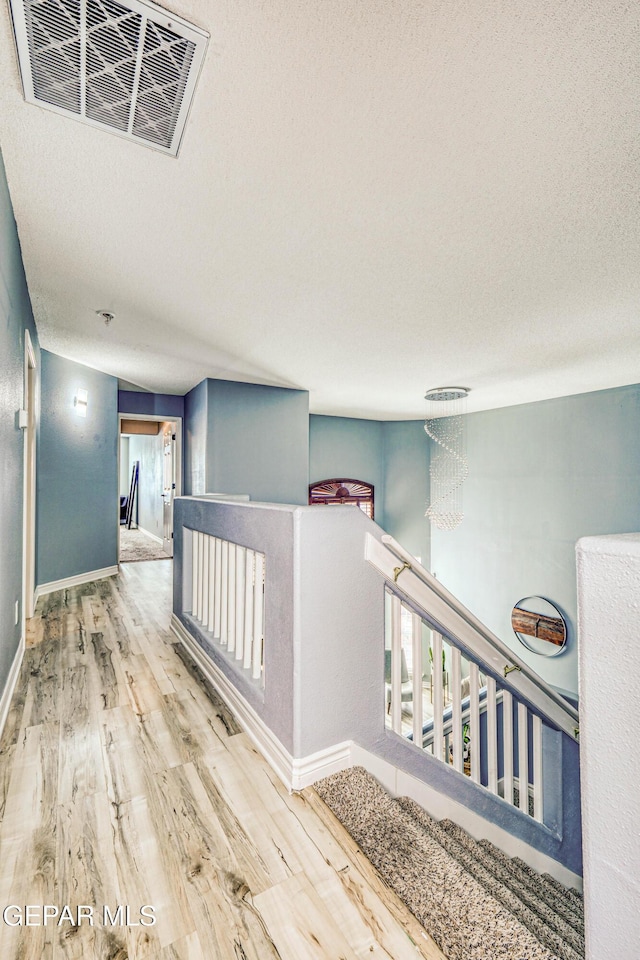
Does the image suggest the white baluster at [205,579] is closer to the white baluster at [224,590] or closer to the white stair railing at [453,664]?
the white baluster at [224,590]

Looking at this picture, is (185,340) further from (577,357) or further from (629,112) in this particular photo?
(577,357)

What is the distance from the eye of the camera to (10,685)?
2.18 m

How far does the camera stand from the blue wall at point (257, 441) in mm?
5102

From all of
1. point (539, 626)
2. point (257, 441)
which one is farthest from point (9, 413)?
point (539, 626)

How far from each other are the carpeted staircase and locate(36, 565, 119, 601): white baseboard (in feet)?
12.7

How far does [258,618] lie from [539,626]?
5.19 metres

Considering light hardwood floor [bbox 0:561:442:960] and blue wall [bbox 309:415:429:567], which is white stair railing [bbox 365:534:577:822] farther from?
blue wall [bbox 309:415:429:567]

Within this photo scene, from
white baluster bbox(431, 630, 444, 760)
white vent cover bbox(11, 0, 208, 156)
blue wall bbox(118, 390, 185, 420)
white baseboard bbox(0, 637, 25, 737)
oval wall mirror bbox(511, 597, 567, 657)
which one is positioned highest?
white vent cover bbox(11, 0, 208, 156)

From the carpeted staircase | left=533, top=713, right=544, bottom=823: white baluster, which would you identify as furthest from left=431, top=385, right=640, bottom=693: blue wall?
the carpeted staircase

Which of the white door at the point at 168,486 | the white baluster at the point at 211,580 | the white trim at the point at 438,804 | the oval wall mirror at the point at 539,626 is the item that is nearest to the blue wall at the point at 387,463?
the oval wall mirror at the point at 539,626

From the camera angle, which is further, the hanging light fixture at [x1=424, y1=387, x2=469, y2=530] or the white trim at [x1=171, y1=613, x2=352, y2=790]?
the hanging light fixture at [x1=424, y1=387, x2=469, y2=530]

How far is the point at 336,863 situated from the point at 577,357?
4.17m

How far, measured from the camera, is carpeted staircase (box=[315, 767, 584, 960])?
98 centimetres

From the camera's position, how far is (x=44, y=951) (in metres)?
1.00
